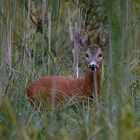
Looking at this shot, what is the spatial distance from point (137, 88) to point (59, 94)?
79 centimetres

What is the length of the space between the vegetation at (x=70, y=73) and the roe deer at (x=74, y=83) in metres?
0.13

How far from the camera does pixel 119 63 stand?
119 inches

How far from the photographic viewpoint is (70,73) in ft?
26.7

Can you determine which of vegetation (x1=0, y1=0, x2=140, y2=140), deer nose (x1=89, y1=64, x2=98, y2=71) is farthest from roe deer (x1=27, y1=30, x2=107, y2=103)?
vegetation (x1=0, y1=0, x2=140, y2=140)

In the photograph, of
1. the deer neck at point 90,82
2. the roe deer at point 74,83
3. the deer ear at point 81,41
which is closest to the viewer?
the roe deer at point 74,83

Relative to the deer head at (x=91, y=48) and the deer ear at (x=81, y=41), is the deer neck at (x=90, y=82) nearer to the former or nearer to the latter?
the deer head at (x=91, y=48)

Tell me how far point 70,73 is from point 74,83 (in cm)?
112

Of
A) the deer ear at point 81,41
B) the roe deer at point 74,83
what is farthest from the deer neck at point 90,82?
the deer ear at point 81,41

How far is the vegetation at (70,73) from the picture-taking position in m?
3.09

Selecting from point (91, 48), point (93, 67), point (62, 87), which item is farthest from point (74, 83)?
point (91, 48)

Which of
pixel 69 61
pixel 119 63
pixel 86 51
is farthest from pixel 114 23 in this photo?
pixel 69 61

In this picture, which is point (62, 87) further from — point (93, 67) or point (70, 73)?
point (70, 73)

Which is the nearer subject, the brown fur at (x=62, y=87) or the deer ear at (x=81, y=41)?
Result: the brown fur at (x=62, y=87)

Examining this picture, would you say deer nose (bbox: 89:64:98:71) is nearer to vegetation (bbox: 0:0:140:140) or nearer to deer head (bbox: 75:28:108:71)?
deer head (bbox: 75:28:108:71)
